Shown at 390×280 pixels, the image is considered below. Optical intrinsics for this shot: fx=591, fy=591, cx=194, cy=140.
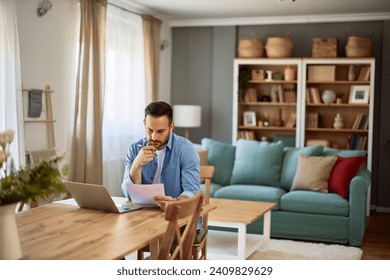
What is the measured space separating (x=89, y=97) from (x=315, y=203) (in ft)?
8.45

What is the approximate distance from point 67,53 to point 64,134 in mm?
820

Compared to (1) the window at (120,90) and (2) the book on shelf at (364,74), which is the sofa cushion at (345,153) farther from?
(1) the window at (120,90)

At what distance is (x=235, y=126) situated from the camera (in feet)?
26.3

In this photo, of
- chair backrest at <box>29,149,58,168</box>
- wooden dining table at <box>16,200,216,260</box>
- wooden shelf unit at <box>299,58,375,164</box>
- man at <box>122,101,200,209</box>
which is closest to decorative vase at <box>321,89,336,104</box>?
wooden shelf unit at <box>299,58,375,164</box>

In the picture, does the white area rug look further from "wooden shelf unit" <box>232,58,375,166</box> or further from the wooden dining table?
"wooden shelf unit" <box>232,58,375,166</box>

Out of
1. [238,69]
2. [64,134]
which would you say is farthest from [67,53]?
[238,69]

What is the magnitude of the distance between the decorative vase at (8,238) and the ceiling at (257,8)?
201 inches

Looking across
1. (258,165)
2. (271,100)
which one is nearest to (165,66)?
(271,100)

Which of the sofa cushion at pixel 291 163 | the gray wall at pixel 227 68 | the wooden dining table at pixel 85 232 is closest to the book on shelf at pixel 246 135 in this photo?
the gray wall at pixel 227 68

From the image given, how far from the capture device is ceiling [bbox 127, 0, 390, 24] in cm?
692

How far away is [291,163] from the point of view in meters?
6.41

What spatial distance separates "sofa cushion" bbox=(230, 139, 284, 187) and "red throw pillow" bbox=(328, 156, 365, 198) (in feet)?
2.13
